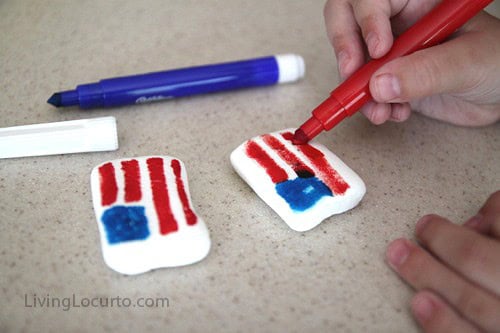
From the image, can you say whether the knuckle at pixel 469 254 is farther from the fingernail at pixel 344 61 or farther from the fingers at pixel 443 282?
the fingernail at pixel 344 61

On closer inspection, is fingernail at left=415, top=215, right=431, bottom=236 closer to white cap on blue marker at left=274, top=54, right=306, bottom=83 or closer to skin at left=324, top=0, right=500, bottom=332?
skin at left=324, top=0, right=500, bottom=332

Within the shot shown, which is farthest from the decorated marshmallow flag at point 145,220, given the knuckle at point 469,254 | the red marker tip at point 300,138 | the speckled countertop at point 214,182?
the knuckle at point 469,254

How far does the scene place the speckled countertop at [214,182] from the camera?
0.54 metres

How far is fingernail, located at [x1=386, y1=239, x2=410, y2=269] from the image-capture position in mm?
A: 583

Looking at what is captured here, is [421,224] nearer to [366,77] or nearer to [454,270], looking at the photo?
[454,270]

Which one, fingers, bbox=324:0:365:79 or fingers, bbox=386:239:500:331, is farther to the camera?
fingers, bbox=324:0:365:79

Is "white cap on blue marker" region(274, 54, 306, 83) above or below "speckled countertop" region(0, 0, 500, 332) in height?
above

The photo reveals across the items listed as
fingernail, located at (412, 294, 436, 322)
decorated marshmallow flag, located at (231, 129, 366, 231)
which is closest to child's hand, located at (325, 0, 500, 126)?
decorated marshmallow flag, located at (231, 129, 366, 231)

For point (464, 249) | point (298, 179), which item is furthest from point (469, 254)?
point (298, 179)

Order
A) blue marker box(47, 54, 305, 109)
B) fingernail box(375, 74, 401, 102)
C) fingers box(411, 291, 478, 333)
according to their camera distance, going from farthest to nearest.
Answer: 1. blue marker box(47, 54, 305, 109)
2. fingernail box(375, 74, 401, 102)
3. fingers box(411, 291, 478, 333)

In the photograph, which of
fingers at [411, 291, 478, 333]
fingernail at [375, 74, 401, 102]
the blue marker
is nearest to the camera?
fingers at [411, 291, 478, 333]

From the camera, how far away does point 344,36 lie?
791 mm

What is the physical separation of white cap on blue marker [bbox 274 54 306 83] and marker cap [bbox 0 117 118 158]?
270 mm

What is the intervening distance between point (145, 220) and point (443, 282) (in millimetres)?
304
